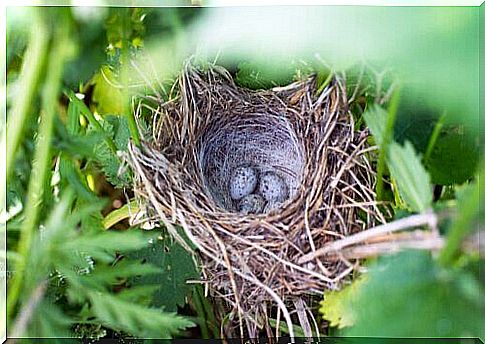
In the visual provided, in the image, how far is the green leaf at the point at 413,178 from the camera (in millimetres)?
655

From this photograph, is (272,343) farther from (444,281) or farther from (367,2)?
(367,2)

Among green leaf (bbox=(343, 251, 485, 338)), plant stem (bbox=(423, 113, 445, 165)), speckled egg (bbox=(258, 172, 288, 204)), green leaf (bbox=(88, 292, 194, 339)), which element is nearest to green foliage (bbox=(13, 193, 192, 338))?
green leaf (bbox=(88, 292, 194, 339))

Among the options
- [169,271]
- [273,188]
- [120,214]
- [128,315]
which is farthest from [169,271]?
[273,188]

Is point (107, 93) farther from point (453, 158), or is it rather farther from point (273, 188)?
point (453, 158)

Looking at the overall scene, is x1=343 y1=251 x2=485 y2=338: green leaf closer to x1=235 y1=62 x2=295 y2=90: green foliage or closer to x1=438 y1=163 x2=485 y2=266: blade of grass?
x1=438 y1=163 x2=485 y2=266: blade of grass

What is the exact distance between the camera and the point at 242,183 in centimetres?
114

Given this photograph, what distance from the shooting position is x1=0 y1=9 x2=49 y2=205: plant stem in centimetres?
65

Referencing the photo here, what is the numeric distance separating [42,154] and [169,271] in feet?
0.86

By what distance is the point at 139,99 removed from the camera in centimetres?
95

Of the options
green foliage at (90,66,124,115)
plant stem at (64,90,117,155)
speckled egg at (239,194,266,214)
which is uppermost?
green foliage at (90,66,124,115)

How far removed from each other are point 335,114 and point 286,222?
0.17 m

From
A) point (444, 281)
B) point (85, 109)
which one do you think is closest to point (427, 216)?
point (444, 281)

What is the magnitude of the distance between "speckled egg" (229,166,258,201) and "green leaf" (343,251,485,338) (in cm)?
53

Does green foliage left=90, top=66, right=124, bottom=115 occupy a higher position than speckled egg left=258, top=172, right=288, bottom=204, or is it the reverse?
green foliage left=90, top=66, right=124, bottom=115
